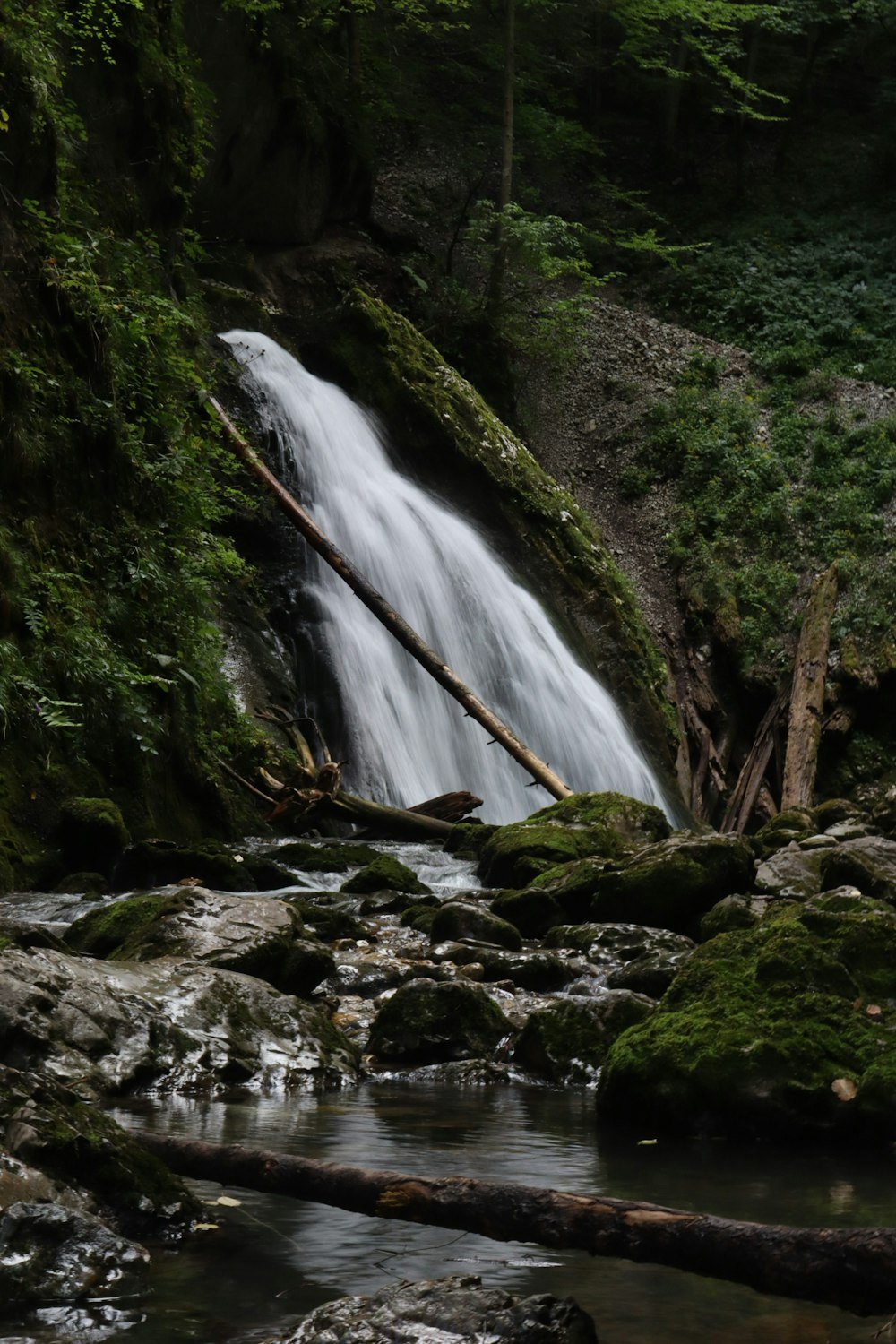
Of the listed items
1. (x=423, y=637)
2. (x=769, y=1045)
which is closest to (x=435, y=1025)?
(x=769, y=1045)

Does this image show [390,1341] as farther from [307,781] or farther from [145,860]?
[307,781]

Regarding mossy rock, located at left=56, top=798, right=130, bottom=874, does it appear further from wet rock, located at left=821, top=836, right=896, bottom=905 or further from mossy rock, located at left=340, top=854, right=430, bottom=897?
wet rock, located at left=821, top=836, right=896, bottom=905

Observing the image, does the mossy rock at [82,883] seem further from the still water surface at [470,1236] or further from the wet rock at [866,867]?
the wet rock at [866,867]

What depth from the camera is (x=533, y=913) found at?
8.33 m

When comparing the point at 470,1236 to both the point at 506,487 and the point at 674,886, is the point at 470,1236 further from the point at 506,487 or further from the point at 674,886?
the point at 506,487

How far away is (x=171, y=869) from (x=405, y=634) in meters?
5.28

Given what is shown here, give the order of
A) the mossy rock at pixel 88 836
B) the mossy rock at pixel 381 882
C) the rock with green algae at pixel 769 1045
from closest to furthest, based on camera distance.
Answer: the rock with green algae at pixel 769 1045 < the mossy rock at pixel 88 836 < the mossy rock at pixel 381 882

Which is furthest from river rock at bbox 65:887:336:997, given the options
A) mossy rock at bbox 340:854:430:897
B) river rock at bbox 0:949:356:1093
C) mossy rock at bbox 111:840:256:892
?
mossy rock at bbox 340:854:430:897

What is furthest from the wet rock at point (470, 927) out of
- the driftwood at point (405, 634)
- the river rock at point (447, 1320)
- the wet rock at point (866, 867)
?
the driftwood at point (405, 634)

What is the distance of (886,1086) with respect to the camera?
4344 millimetres

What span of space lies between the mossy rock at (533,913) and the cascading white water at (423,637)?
5537 mm

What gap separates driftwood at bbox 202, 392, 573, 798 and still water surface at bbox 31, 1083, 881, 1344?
803cm

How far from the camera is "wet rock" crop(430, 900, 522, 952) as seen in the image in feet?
24.5

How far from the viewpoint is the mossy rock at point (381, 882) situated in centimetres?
903
